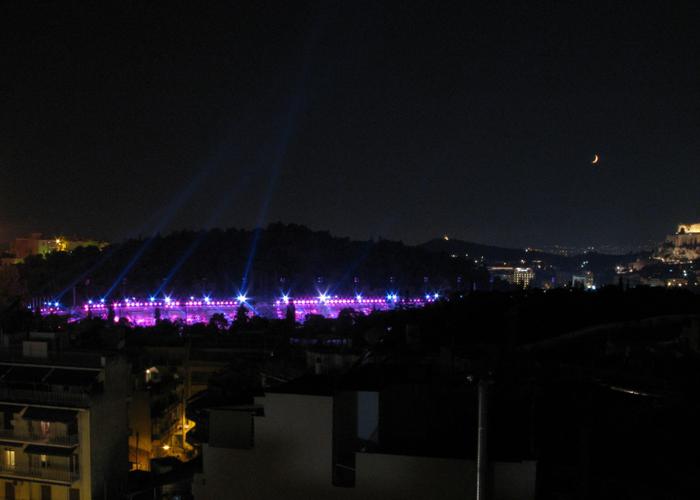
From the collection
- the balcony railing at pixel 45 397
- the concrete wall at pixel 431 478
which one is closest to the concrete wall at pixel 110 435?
the balcony railing at pixel 45 397

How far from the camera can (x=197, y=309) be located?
5106cm

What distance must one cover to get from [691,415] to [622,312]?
8.85 meters

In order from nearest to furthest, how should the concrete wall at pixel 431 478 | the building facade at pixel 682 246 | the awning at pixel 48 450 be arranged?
the concrete wall at pixel 431 478 < the awning at pixel 48 450 < the building facade at pixel 682 246

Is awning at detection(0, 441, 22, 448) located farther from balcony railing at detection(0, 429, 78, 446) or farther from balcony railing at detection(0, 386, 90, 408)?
balcony railing at detection(0, 386, 90, 408)

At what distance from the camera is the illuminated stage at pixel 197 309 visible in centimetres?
4500

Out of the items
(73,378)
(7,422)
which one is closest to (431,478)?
(73,378)

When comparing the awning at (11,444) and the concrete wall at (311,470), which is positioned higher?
the concrete wall at (311,470)

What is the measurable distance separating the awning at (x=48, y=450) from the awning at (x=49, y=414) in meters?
0.46

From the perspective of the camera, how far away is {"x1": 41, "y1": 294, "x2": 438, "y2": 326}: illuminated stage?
45000 mm

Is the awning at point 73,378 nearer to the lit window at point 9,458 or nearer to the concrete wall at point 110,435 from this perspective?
the concrete wall at point 110,435

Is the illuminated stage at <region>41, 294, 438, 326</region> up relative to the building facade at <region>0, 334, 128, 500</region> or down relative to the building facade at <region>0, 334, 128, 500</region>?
down

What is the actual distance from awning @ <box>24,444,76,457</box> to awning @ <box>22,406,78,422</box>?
46 centimetres

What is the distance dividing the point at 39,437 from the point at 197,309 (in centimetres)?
4192

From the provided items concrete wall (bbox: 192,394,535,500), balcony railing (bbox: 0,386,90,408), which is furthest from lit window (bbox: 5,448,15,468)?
concrete wall (bbox: 192,394,535,500)
